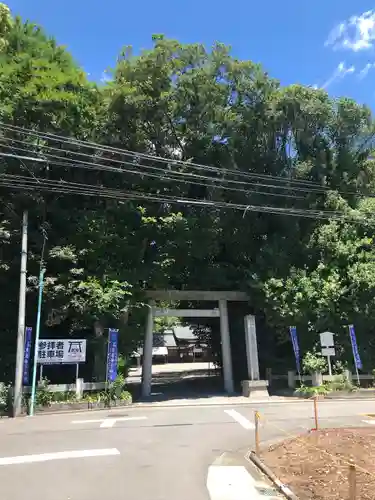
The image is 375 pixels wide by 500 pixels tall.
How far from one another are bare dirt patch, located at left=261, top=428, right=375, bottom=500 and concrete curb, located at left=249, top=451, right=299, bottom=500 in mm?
105

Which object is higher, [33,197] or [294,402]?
[33,197]

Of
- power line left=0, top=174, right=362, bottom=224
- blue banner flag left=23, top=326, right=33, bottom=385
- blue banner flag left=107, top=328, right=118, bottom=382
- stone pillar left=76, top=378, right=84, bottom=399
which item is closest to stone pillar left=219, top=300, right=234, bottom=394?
power line left=0, top=174, right=362, bottom=224

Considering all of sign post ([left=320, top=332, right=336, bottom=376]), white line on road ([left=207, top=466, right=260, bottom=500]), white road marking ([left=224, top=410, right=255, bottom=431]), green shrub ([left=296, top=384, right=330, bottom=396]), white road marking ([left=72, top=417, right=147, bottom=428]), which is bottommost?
white line on road ([left=207, top=466, right=260, bottom=500])

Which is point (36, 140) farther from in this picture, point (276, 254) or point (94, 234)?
point (276, 254)

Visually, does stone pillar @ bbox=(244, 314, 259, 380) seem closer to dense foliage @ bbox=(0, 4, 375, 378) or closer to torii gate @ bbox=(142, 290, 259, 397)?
torii gate @ bbox=(142, 290, 259, 397)

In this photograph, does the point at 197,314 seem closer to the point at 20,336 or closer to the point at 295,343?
the point at 295,343

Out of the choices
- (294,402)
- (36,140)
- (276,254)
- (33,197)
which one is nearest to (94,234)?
(33,197)

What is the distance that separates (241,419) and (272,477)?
7.19 m

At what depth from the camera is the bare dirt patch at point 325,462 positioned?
670 cm

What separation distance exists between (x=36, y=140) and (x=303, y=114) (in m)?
12.7

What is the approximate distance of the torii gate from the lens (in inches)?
893

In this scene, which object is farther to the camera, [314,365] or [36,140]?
[314,365]

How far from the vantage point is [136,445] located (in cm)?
1041

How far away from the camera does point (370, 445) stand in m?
9.66
